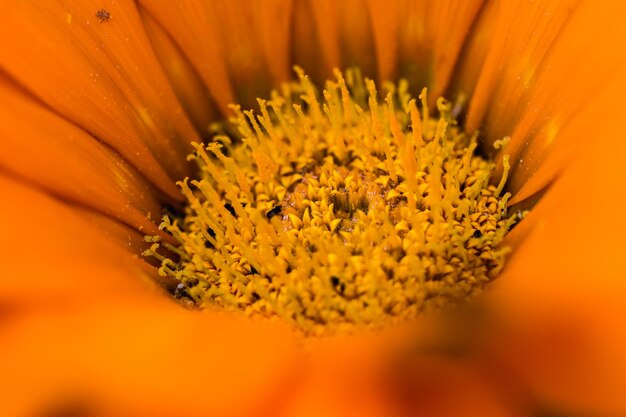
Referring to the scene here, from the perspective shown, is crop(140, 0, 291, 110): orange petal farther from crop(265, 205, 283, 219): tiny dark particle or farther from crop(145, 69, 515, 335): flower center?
crop(265, 205, 283, 219): tiny dark particle

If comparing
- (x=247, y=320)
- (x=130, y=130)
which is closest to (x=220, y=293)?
(x=247, y=320)

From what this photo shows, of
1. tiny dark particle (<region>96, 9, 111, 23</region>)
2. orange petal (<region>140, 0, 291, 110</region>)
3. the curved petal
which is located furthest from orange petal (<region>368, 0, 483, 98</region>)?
the curved petal

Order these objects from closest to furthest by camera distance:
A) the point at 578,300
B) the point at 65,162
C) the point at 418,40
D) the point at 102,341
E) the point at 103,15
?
the point at 578,300, the point at 102,341, the point at 65,162, the point at 103,15, the point at 418,40

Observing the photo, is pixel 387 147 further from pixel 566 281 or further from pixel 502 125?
pixel 566 281

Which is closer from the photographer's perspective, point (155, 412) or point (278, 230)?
point (155, 412)

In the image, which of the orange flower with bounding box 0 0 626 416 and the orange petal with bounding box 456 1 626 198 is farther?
the orange petal with bounding box 456 1 626 198

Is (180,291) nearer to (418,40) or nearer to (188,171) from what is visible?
(188,171)

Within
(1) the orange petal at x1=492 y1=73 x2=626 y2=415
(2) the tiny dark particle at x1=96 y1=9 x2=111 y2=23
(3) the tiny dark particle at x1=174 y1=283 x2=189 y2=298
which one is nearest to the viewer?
(1) the orange petal at x1=492 y1=73 x2=626 y2=415

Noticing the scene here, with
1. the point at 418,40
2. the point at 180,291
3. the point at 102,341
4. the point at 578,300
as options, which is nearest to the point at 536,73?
the point at 418,40
